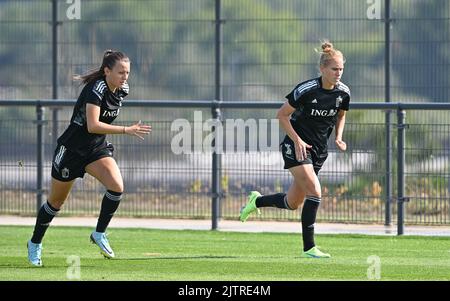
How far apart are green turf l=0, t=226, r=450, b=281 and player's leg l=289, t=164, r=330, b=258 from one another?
0.16m

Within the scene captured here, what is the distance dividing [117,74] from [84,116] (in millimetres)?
504

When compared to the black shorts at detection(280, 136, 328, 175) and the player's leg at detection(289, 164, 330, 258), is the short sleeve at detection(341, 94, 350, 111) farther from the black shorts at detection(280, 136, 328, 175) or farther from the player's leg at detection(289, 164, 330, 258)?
the player's leg at detection(289, 164, 330, 258)

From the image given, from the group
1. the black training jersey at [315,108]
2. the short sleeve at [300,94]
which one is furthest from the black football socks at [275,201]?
the short sleeve at [300,94]

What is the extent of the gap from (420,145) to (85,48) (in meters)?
5.54

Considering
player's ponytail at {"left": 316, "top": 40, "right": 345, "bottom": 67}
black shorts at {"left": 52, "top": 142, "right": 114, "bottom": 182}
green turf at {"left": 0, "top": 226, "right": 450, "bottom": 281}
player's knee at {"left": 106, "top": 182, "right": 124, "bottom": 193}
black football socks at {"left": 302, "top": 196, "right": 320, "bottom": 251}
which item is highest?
player's ponytail at {"left": 316, "top": 40, "right": 345, "bottom": 67}

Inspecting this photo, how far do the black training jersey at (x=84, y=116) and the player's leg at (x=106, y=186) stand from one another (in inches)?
7.0

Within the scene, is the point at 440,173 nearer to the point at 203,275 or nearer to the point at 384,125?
the point at 384,125

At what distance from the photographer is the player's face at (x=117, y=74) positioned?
1145 centimetres

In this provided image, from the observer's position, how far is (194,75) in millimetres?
17594

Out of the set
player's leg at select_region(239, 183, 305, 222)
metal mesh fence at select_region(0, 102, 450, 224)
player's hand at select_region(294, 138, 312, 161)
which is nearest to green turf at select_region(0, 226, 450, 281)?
player's leg at select_region(239, 183, 305, 222)

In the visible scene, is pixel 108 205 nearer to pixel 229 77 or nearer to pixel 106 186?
pixel 106 186

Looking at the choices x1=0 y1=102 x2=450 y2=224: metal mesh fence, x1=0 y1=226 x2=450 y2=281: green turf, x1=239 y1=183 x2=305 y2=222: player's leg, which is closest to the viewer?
x1=0 y1=226 x2=450 y2=281: green turf

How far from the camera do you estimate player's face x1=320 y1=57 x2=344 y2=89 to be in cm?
1171
